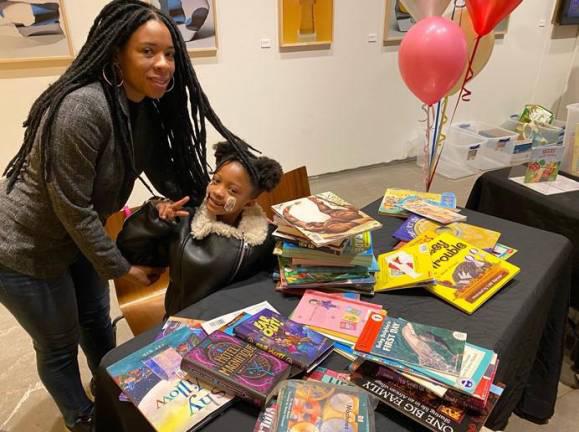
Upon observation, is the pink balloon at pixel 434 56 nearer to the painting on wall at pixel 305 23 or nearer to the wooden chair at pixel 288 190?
the wooden chair at pixel 288 190

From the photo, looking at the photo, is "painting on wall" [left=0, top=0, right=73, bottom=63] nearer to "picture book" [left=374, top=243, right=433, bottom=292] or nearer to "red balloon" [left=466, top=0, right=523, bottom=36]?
"red balloon" [left=466, top=0, right=523, bottom=36]

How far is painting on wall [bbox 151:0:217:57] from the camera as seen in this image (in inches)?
102

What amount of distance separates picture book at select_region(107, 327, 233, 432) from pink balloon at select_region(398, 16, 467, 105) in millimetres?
1403

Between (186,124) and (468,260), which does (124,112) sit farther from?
(468,260)

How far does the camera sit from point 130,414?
78 centimetres

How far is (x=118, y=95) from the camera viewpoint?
0.99 m

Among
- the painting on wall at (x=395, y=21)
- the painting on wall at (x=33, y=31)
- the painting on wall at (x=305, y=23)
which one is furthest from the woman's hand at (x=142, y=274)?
the painting on wall at (x=395, y=21)

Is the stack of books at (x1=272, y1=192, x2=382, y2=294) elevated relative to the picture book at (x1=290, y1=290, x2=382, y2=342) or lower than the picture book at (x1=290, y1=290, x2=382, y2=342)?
elevated

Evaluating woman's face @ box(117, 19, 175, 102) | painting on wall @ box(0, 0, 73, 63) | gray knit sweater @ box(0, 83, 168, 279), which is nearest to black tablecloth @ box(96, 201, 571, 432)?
gray knit sweater @ box(0, 83, 168, 279)

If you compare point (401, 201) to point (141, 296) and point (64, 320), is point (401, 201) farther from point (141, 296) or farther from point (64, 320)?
point (64, 320)

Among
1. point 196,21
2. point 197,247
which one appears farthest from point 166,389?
point 196,21

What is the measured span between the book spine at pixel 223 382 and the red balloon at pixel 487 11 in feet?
5.57

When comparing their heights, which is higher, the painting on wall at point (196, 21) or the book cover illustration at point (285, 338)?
the painting on wall at point (196, 21)

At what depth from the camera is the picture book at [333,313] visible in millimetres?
959
